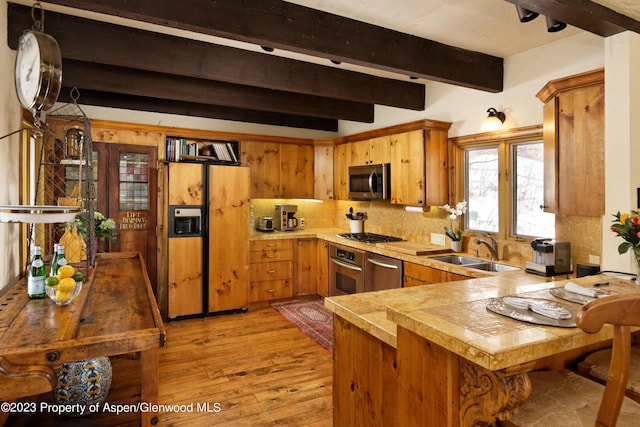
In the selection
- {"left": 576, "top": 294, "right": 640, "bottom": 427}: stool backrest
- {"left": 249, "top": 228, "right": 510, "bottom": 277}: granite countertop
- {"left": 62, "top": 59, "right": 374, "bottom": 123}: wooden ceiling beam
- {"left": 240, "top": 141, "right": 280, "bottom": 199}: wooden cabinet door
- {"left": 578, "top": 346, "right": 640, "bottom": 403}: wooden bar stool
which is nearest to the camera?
{"left": 576, "top": 294, "right": 640, "bottom": 427}: stool backrest

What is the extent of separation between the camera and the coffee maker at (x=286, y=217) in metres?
5.46

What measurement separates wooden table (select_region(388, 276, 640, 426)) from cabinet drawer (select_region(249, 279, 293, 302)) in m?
3.68

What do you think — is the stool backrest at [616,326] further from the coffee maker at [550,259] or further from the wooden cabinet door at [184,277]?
the wooden cabinet door at [184,277]

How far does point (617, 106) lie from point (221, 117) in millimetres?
4343

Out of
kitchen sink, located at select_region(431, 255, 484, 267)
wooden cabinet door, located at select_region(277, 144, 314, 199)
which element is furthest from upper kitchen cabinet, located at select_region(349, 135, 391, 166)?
kitchen sink, located at select_region(431, 255, 484, 267)

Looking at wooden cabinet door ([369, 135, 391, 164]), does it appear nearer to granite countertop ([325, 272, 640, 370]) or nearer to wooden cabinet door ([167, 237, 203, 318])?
wooden cabinet door ([167, 237, 203, 318])

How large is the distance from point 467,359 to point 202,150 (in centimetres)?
441

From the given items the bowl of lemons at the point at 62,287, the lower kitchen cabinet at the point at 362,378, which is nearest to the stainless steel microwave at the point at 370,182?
the lower kitchen cabinet at the point at 362,378

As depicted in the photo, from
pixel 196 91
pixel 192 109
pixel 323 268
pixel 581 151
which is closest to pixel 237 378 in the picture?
pixel 323 268

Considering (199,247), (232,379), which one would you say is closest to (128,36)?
(199,247)

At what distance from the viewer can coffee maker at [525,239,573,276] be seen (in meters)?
2.73

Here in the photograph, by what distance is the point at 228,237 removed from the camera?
4668 mm

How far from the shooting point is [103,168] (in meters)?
4.32

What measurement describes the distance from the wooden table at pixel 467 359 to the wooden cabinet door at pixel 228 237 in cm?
354
